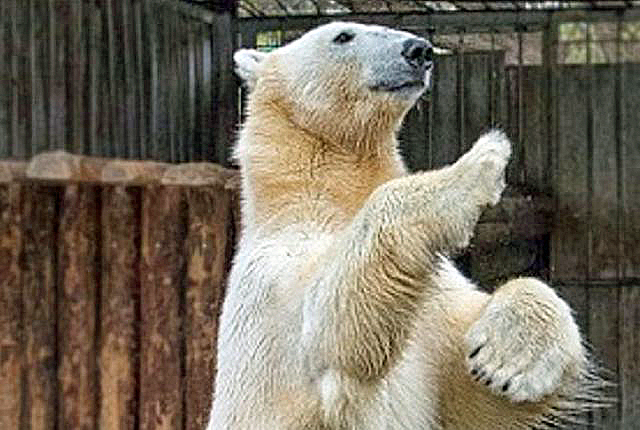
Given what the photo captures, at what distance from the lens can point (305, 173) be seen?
3.48 metres

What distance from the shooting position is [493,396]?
326 cm

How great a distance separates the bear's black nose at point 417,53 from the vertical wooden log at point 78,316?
Answer: 2073mm

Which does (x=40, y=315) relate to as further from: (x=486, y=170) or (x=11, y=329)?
(x=486, y=170)

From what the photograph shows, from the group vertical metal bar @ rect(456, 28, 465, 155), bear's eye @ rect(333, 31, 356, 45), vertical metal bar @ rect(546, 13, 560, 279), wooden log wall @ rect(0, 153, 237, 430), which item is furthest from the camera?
vertical metal bar @ rect(546, 13, 560, 279)

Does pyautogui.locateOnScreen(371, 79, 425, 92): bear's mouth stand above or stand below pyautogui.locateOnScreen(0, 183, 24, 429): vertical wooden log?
above

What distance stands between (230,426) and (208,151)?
3.54 metres

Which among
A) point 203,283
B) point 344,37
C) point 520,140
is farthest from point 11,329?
point 520,140

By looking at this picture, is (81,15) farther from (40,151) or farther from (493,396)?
(493,396)

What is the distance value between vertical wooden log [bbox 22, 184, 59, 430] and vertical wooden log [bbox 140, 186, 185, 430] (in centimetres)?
30

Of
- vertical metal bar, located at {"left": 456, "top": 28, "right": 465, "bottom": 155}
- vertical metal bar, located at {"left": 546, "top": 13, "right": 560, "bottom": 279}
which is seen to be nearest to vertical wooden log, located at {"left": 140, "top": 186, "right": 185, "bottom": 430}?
vertical metal bar, located at {"left": 456, "top": 28, "right": 465, "bottom": 155}

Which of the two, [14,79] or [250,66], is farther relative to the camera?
[14,79]

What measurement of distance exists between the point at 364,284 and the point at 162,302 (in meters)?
2.62

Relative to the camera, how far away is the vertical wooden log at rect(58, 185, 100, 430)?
5.41 m

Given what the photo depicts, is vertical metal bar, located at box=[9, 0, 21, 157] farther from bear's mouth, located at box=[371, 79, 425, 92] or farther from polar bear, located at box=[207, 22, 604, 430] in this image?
bear's mouth, located at box=[371, 79, 425, 92]
